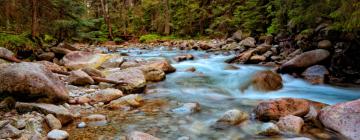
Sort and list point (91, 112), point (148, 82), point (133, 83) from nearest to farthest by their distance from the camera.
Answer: point (91, 112), point (133, 83), point (148, 82)

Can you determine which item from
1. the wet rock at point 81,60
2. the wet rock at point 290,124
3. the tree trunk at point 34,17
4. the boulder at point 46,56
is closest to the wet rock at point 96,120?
the wet rock at point 290,124

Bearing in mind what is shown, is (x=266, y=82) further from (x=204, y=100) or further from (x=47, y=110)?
(x=47, y=110)

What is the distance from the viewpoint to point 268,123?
524 centimetres

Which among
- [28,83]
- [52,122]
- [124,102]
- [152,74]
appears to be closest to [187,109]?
[124,102]

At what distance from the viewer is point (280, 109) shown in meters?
5.71

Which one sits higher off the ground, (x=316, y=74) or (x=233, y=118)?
(x=316, y=74)

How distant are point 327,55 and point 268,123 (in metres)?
5.78

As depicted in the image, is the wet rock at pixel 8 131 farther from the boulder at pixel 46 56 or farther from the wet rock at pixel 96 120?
the boulder at pixel 46 56

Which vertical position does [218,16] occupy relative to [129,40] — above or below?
above

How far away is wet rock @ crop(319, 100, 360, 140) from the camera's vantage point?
15.9 feet

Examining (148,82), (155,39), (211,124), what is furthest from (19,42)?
(155,39)

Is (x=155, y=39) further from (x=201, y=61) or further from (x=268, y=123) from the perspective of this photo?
(x=268, y=123)

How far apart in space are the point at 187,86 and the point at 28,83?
4310mm

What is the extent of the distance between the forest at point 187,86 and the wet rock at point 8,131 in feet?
0.04
